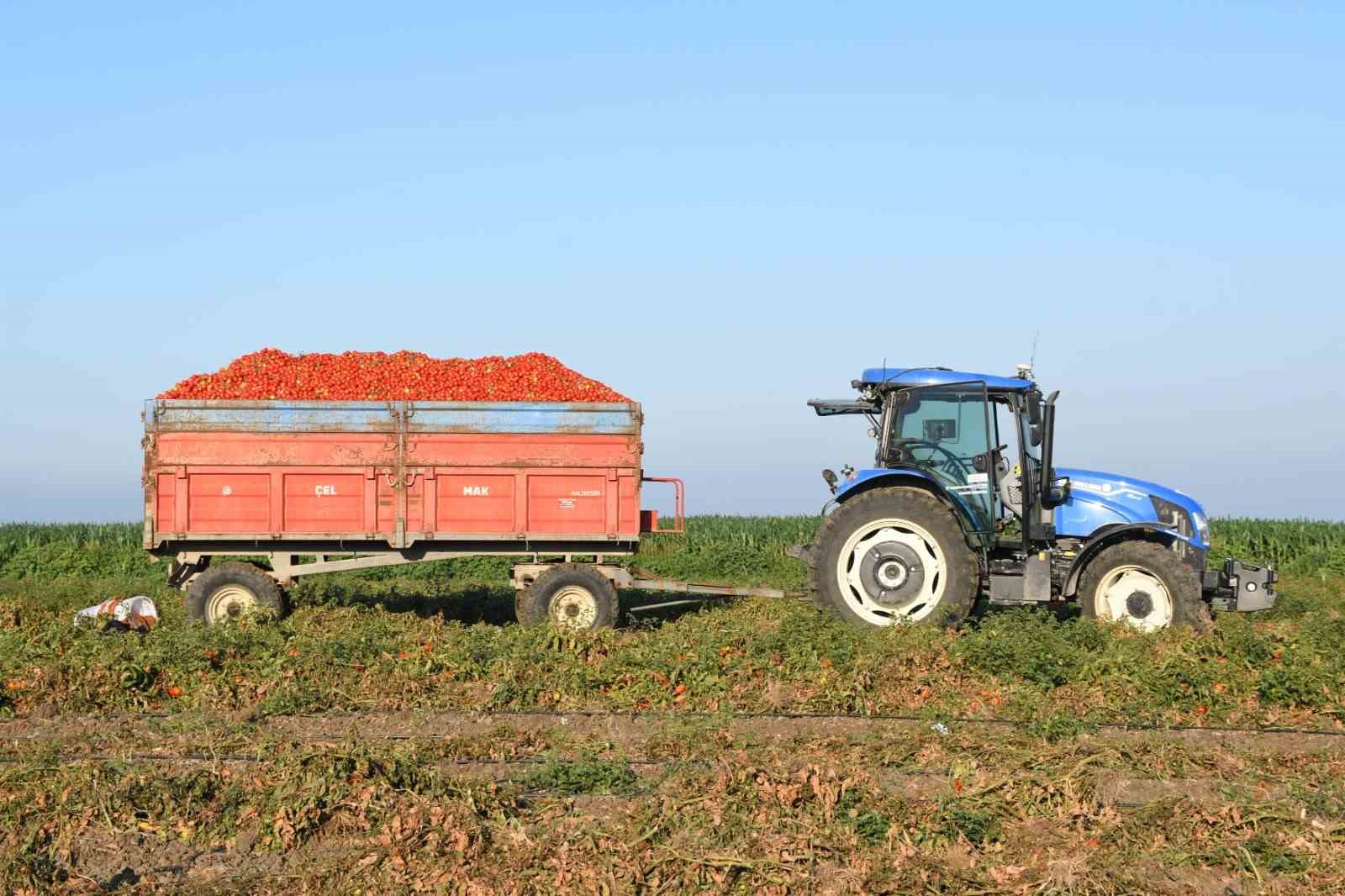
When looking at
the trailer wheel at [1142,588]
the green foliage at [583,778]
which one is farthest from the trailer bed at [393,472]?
the green foliage at [583,778]

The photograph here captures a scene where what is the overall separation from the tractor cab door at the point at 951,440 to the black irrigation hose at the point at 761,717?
315 centimetres

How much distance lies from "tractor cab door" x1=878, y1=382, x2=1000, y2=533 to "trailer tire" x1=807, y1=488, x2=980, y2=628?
0.34m

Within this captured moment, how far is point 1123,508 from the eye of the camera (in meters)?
13.1

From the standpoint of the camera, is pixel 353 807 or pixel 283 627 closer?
pixel 353 807

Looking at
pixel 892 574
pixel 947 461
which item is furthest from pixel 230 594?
pixel 947 461

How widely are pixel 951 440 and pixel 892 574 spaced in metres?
1.46

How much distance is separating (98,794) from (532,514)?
22.7ft

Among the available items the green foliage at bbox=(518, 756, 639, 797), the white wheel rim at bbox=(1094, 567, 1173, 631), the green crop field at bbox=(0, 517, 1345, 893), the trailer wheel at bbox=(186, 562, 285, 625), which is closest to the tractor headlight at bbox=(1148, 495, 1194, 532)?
the white wheel rim at bbox=(1094, 567, 1173, 631)

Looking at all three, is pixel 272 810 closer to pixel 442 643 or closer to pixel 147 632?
pixel 442 643

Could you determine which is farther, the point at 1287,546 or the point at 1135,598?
the point at 1287,546

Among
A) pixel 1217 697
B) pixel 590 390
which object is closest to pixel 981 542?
pixel 1217 697

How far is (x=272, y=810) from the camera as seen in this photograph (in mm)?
7141

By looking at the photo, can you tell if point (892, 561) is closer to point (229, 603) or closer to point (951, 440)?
point (951, 440)

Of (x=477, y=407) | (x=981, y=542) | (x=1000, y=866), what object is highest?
(x=477, y=407)
